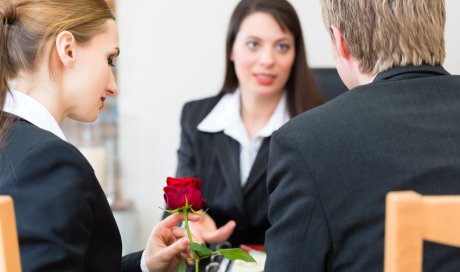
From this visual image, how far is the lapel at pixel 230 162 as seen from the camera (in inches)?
93.9

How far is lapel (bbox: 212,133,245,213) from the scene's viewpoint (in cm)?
238

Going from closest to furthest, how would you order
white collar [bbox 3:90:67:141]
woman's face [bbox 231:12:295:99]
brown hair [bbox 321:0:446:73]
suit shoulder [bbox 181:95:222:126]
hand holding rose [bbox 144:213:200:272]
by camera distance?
brown hair [bbox 321:0:446:73] < white collar [bbox 3:90:67:141] < hand holding rose [bbox 144:213:200:272] < woman's face [bbox 231:12:295:99] < suit shoulder [bbox 181:95:222:126]

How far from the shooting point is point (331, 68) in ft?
8.95

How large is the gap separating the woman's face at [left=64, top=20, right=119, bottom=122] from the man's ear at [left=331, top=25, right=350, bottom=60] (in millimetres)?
485

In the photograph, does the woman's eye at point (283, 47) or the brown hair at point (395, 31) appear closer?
the brown hair at point (395, 31)

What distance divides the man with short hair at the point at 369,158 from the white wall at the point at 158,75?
165cm

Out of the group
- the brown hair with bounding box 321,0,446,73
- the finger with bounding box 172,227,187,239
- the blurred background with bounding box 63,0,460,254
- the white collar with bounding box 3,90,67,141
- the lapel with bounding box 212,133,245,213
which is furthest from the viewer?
the blurred background with bounding box 63,0,460,254

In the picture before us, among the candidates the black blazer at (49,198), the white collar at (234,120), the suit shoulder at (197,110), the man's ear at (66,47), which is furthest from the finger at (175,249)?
the suit shoulder at (197,110)

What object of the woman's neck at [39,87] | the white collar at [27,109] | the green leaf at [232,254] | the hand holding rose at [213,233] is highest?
the woman's neck at [39,87]

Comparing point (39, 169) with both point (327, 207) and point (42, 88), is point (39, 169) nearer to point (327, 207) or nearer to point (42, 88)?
point (42, 88)

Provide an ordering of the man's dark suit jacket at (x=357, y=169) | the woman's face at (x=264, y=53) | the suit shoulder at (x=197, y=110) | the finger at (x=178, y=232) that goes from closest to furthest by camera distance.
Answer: the man's dark suit jacket at (x=357, y=169), the finger at (x=178, y=232), the woman's face at (x=264, y=53), the suit shoulder at (x=197, y=110)

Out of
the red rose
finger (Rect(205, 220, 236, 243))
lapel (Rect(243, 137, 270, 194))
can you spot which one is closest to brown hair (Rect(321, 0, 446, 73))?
the red rose

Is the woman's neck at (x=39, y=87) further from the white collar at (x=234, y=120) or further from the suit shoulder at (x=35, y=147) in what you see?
the white collar at (x=234, y=120)

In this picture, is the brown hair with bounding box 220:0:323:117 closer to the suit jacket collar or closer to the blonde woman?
the blonde woman
